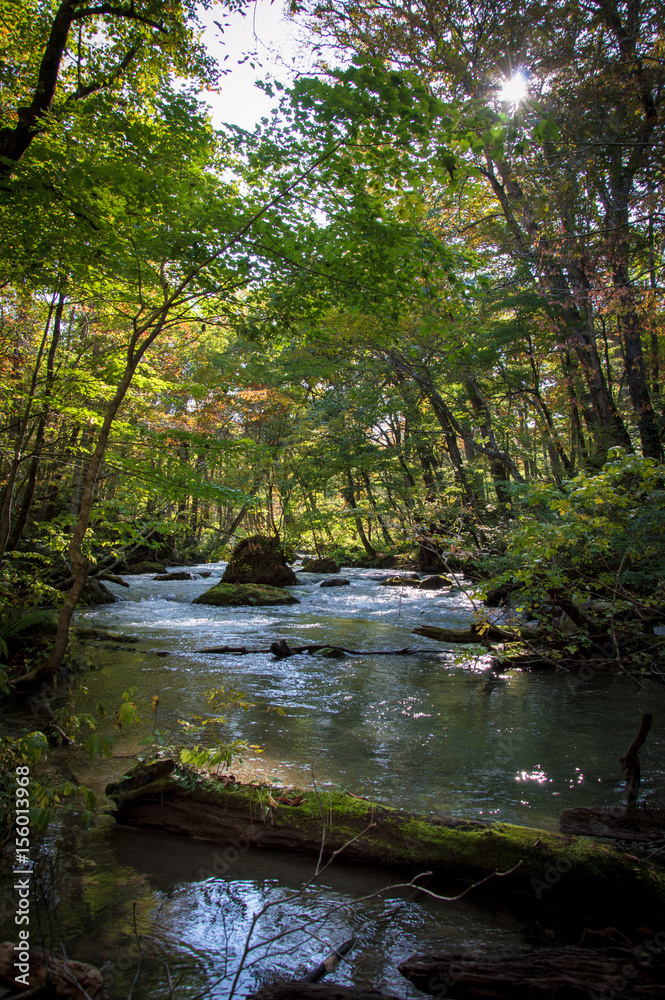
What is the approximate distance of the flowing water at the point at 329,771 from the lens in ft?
7.94

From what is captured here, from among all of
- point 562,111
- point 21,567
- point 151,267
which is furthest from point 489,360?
point 21,567

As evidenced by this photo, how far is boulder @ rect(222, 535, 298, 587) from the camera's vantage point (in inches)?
717

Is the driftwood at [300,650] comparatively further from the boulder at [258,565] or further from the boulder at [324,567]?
the boulder at [324,567]

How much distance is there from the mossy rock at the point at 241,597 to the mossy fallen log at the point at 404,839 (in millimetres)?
11263

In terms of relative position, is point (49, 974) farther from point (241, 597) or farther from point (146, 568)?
point (146, 568)

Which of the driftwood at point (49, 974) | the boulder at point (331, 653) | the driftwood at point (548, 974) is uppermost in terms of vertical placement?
the driftwood at point (49, 974)

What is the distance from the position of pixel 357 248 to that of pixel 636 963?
4806 millimetres

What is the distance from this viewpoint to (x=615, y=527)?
15.8ft

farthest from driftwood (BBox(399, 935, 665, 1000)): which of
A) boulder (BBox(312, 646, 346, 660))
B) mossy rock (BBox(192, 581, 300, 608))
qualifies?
mossy rock (BBox(192, 581, 300, 608))

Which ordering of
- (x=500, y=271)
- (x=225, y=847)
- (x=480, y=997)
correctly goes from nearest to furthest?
(x=480, y=997) < (x=225, y=847) < (x=500, y=271)

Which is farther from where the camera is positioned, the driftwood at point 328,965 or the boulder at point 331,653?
the boulder at point 331,653

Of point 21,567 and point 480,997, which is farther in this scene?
point 21,567

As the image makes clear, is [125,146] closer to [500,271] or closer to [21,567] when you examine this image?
[21,567]

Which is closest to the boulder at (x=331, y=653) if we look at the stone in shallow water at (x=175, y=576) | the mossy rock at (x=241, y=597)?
the mossy rock at (x=241, y=597)
